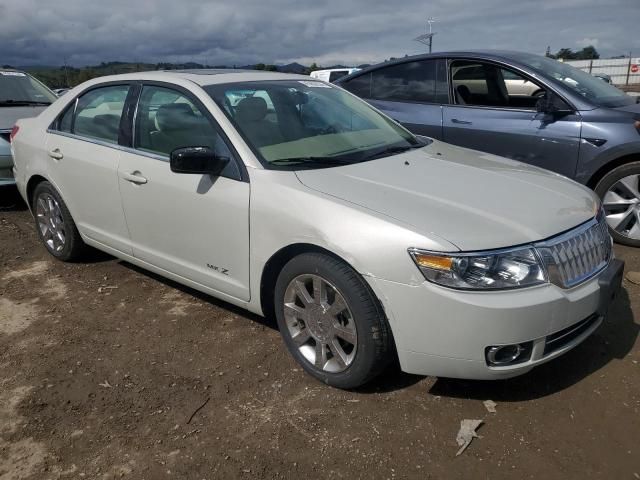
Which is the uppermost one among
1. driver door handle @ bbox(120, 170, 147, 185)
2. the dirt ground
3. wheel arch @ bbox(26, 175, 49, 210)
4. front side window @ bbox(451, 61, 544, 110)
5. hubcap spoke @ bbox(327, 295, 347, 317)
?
front side window @ bbox(451, 61, 544, 110)

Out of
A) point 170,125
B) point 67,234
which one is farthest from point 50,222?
point 170,125

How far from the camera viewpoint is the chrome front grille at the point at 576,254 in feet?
8.13

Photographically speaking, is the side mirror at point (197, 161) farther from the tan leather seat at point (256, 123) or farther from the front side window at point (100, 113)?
the front side window at point (100, 113)

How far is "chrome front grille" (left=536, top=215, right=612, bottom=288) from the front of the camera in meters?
2.48

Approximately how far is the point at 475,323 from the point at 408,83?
3919 mm

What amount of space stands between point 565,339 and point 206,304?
2366 millimetres

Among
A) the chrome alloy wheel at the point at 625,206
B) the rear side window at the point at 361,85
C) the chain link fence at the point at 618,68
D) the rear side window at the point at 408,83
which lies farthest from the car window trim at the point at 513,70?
the chain link fence at the point at 618,68

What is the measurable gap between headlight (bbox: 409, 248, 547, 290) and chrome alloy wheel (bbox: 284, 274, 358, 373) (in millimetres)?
481

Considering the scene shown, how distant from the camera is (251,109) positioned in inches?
133

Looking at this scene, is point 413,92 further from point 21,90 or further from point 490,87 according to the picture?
point 21,90

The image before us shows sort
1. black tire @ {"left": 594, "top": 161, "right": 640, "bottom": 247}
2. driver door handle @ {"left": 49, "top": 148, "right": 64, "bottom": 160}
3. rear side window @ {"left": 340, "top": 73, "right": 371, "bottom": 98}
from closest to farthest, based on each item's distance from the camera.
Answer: driver door handle @ {"left": 49, "top": 148, "right": 64, "bottom": 160}, black tire @ {"left": 594, "top": 161, "right": 640, "bottom": 247}, rear side window @ {"left": 340, "top": 73, "right": 371, "bottom": 98}

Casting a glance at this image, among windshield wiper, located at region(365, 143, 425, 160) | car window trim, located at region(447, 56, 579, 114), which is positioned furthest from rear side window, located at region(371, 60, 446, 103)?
windshield wiper, located at region(365, 143, 425, 160)

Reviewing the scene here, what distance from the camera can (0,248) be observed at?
17.6ft

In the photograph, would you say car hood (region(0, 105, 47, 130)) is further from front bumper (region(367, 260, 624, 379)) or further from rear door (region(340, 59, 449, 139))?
front bumper (region(367, 260, 624, 379))
